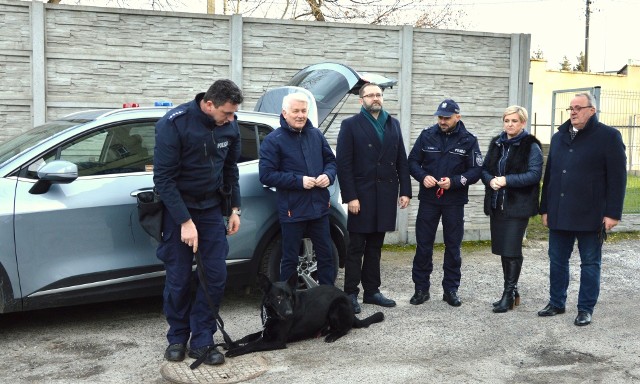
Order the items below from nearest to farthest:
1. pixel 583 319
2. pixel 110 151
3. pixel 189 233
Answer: pixel 189 233, pixel 110 151, pixel 583 319

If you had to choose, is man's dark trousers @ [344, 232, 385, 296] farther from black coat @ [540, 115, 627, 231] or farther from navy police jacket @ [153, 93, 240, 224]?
navy police jacket @ [153, 93, 240, 224]

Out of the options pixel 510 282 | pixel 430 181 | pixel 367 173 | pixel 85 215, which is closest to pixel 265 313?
pixel 85 215

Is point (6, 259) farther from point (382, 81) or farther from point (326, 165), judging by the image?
point (382, 81)

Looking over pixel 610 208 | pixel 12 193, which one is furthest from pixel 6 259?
pixel 610 208

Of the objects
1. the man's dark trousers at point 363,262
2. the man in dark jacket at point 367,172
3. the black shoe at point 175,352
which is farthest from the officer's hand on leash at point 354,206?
the black shoe at point 175,352

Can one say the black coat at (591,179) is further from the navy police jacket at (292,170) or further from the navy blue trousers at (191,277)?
the navy blue trousers at (191,277)

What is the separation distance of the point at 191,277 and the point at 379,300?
6.84ft

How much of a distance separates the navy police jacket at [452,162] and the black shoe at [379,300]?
3.13 feet

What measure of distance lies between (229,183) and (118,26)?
3.85m

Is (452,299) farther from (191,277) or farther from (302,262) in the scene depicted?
(191,277)

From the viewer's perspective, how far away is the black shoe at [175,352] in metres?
5.03

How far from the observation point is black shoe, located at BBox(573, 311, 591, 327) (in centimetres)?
595

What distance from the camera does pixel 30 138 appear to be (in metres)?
5.71

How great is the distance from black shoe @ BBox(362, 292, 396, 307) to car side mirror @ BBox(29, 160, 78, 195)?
281 cm
